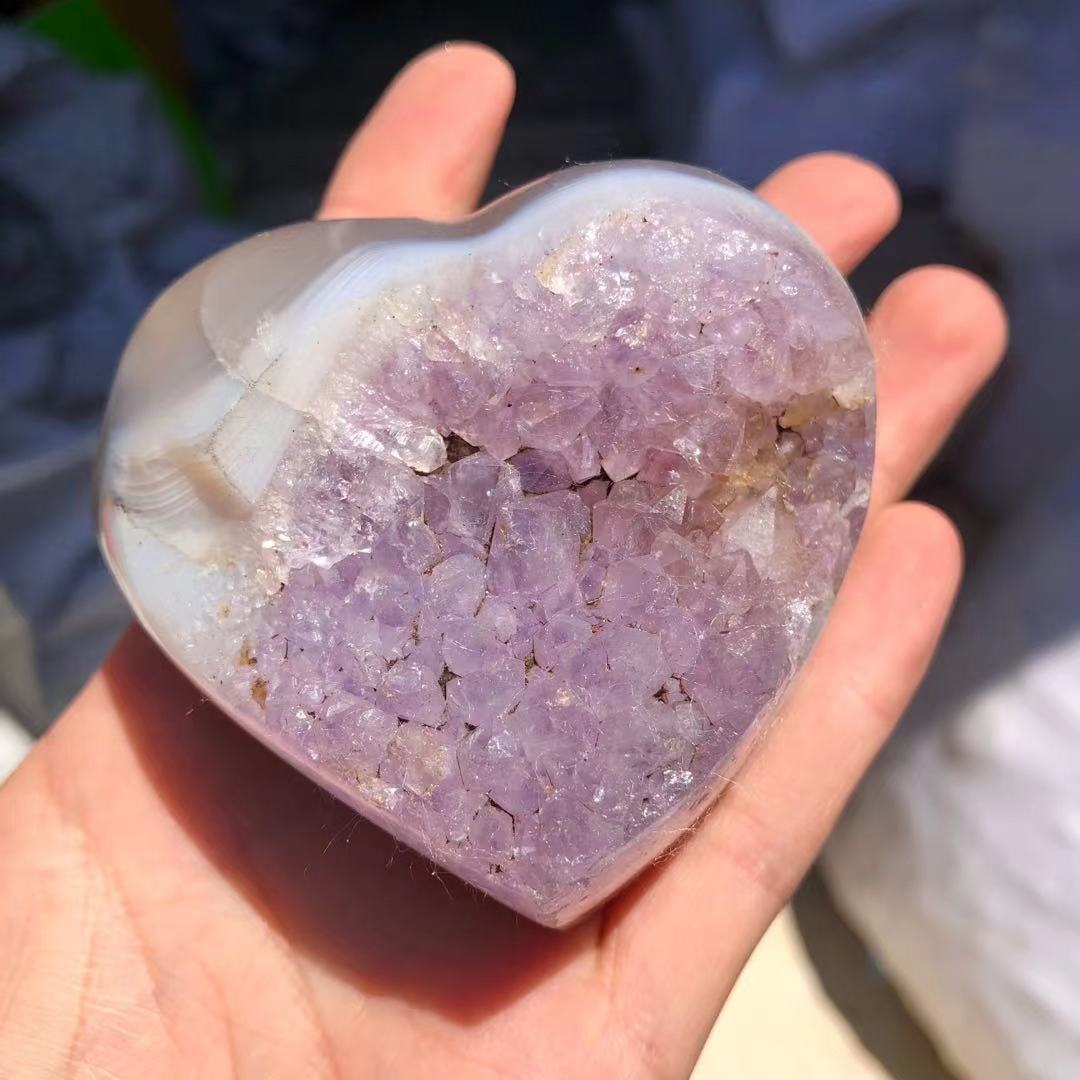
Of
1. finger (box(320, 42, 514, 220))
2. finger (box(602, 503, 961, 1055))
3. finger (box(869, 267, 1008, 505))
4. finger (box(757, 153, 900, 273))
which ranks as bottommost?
finger (box(602, 503, 961, 1055))

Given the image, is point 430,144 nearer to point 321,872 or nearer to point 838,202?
point 838,202

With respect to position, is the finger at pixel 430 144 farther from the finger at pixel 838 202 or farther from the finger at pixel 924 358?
the finger at pixel 924 358

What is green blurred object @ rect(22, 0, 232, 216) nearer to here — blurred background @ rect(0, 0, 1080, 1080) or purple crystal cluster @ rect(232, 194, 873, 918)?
blurred background @ rect(0, 0, 1080, 1080)

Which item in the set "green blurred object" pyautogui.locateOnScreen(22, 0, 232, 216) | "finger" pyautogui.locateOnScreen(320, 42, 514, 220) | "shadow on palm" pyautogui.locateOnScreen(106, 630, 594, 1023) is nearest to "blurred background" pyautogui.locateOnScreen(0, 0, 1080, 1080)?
"green blurred object" pyautogui.locateOnScreen(22, 0, 232, 216)

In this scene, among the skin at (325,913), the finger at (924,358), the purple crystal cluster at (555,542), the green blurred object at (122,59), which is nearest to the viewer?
the purple crystal cluster at (555,542)

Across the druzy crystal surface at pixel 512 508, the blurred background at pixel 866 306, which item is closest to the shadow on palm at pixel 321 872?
the druzy crystal surface at pixel 512 508

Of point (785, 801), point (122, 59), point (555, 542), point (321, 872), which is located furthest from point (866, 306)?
point (122, 59)

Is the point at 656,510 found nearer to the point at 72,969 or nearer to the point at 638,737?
the point at 638,737
